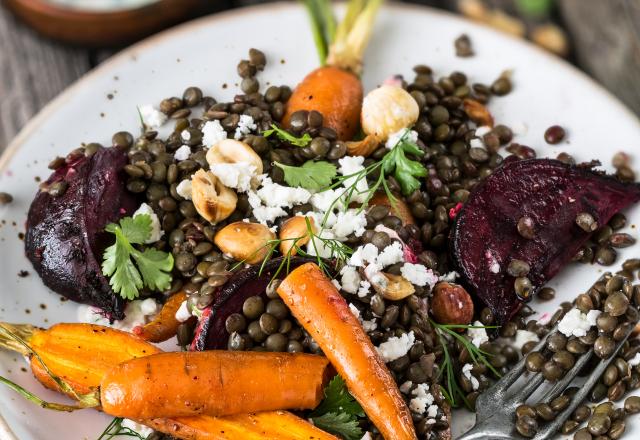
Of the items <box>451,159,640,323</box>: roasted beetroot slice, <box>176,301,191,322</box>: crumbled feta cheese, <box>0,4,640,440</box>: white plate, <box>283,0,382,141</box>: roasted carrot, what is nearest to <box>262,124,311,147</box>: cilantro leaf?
<box>283,0,382,141</box>: roasted carrot

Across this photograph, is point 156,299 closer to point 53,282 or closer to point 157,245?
point 157,245

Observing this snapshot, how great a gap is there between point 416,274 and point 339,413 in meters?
0.68

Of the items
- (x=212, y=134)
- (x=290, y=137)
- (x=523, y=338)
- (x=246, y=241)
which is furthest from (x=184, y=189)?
(x=523, y=338)

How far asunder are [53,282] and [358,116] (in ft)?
5.54

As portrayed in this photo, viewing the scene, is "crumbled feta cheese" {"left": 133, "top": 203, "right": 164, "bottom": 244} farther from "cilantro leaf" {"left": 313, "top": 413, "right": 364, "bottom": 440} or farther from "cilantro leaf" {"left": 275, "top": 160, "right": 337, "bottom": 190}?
"cilantro leaf" {"left": 313, "top": 413, "right": 364, "bottom": 440}

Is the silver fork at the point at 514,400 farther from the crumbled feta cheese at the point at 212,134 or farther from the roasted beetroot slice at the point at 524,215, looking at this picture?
the crumbled feta cheese at the point at 212,134

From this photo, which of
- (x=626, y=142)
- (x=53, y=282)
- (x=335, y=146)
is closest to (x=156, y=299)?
(x=53, y=282)

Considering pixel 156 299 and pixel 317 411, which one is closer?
pixel 317 411

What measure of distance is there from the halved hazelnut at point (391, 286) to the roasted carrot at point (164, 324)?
0.89 meters

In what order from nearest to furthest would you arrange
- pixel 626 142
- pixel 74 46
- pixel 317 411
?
pixel 317 411 → pixel 626 142 → pixel 74 46

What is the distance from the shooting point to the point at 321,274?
3.40m

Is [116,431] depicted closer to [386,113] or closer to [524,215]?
[386,113]

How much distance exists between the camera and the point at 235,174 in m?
3.69

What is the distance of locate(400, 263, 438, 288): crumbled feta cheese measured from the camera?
3.51m
